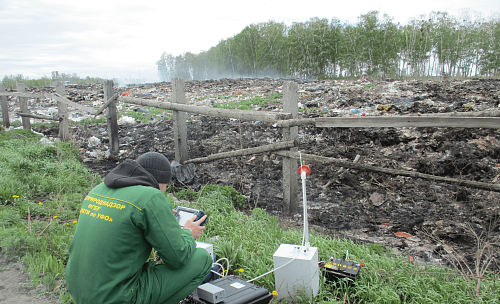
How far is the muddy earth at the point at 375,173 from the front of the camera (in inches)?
133

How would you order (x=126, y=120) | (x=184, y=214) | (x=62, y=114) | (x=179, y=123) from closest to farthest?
(x=184, y=214) < (x=179, y=123) < (x=62, y=114) < (x=126, y=120)

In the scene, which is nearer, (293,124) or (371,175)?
(293,124)

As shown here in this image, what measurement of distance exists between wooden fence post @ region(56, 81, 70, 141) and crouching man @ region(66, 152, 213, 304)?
7.19 m

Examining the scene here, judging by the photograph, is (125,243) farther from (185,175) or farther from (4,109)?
(4,109)

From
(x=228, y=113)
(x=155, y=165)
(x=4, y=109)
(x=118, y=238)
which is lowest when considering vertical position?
(x=118, y=238)

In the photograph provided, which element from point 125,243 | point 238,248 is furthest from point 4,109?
point 125,243

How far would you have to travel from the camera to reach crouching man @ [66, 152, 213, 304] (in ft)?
4.94

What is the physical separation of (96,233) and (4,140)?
7.73m

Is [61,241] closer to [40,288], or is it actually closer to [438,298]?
[40,288]

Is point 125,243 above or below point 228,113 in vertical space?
below

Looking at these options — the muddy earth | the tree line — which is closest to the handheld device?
the muddy earth

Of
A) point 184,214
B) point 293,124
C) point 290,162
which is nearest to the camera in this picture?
point 184,214

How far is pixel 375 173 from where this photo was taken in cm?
484

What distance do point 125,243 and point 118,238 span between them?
5cm
